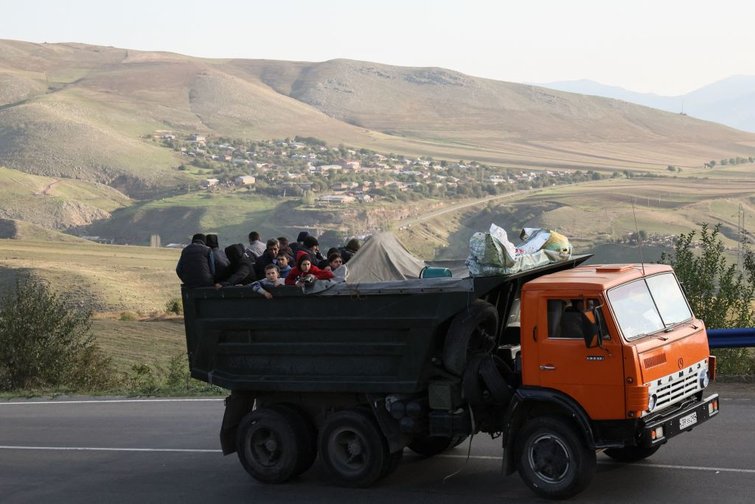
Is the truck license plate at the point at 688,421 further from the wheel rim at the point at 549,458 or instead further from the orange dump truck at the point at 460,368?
the wheel rim at the point at 549,458

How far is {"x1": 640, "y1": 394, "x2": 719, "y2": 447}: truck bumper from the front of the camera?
9289 mm

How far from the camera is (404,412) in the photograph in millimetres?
10461

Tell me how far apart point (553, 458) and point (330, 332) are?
255 cm

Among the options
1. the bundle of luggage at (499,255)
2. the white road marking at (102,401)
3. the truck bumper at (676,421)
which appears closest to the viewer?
the truck bumper at (676,421)

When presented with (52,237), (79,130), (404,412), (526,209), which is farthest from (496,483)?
(79,130)

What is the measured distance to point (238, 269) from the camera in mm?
11828

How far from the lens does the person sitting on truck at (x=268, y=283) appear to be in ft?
36.2

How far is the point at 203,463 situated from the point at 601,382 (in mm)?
5311

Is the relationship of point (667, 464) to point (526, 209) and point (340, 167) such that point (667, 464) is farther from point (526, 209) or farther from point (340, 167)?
point (340, 167)

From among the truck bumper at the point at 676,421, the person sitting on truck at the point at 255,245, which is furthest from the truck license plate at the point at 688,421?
the person sitting on truck at the point at 255,245

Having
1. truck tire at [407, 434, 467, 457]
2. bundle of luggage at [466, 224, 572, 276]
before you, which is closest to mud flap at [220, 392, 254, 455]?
truck tire at [407, 434, 467, 457]

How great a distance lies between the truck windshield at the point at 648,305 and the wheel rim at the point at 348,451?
114 inches

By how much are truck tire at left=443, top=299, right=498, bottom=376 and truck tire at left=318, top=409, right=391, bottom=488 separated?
3.58ft

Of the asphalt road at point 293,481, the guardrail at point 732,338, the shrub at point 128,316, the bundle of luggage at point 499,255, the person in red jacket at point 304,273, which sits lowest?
the shrub at point 128,316
